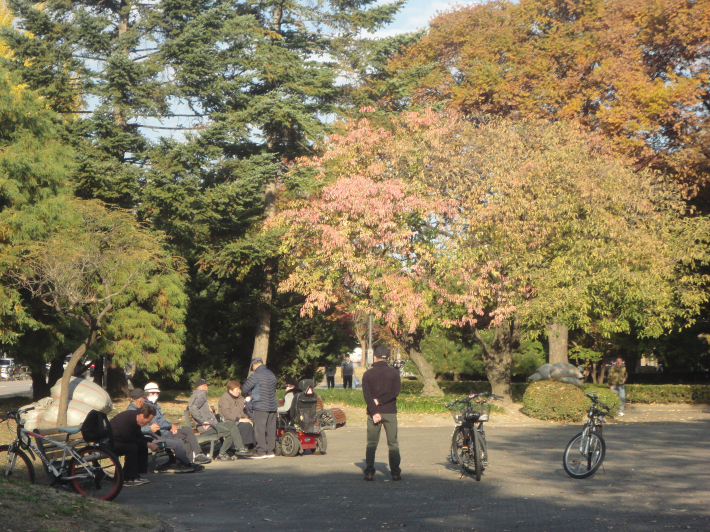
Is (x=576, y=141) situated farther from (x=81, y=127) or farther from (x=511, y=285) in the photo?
(x=81, y=127)

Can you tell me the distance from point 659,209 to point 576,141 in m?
5.66

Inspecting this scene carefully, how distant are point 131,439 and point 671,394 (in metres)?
23.3

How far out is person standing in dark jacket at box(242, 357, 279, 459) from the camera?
41.9 feet

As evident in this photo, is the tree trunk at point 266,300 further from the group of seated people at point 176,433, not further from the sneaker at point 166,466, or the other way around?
the sneaker at point 166,466

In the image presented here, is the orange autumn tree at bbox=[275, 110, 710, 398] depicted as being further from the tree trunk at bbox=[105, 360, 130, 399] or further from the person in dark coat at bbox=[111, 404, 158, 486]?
the person in dark coat at bbox=[111, 404, 158, 486]

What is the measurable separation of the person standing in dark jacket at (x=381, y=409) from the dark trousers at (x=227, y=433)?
357cm

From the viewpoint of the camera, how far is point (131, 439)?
33.3 ft

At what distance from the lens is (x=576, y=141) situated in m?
22.3

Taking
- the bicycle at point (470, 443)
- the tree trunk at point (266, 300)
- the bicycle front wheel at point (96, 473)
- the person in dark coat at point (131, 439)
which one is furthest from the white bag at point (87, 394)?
the tree trunk at point (266, 300)

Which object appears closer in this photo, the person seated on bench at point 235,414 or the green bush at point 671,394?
the person seated on bench at point 235,414

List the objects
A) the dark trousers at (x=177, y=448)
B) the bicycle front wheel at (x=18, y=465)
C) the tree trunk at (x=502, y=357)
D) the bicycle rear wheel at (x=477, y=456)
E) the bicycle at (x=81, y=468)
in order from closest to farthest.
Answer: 1. the bicycle at (x=81, y=468)
2. the bicycle front wheel at (x=18, y=465)
3. the bicycle rear wheel at (x=477, y=456)
4. the dark trousers at (x=177, y=448)
5. the tree trunk at (x=502, y=357)

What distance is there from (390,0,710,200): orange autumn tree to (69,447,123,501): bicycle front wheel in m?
21.4

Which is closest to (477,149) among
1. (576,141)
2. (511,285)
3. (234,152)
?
(576,141)

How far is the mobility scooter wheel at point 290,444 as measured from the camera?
12966mm
